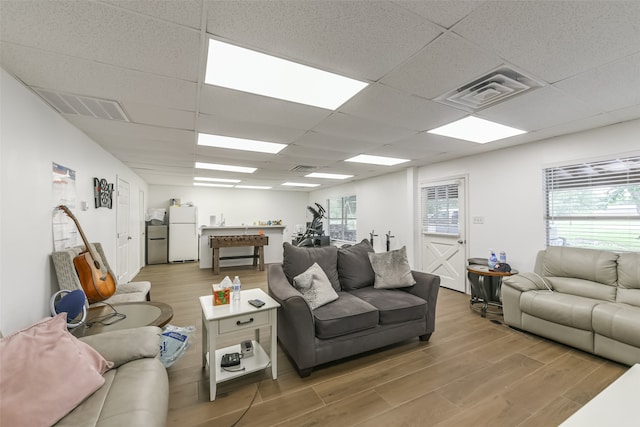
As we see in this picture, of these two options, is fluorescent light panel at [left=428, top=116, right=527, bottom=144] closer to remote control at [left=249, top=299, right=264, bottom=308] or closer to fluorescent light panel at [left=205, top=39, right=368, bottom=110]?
fluorescent light panel at [left=205, top=39, right=368, bottom=110]

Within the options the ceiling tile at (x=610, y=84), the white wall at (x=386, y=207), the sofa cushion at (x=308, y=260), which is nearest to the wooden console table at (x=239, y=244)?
the white wall at (x=386, y=207)

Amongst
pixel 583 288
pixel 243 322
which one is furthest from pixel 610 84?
pixel 243 322

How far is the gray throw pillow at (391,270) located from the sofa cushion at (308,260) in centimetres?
49

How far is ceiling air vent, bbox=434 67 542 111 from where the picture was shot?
1.91 meters

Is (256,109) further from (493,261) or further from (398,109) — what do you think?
(493,261)

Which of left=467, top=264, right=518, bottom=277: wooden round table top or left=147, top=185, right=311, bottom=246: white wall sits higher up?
→ left=147, top=185, right=311, bottom=246: white wall

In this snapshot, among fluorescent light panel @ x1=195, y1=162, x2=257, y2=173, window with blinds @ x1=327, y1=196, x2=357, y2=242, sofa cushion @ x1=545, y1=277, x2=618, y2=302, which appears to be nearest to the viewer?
sofa cushion @ x1=545, y1=277, x2=618, y2=302

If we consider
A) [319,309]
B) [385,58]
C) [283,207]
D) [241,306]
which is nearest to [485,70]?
[385,58]

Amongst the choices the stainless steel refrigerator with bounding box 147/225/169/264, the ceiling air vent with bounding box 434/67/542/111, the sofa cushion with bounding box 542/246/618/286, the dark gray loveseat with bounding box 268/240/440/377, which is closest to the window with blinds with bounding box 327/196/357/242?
the dark gray loveseat with bounding box 268/240/440/377

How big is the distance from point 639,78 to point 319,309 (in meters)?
3.12

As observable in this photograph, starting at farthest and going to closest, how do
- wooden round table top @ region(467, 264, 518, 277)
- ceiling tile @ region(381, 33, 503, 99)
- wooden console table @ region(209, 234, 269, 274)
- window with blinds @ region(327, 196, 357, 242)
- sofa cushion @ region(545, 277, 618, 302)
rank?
window with blinds @ region(327, 196, 357, 242) → wooden console table @ region(209, 234, 269, 274) → wooden round table top @ region(467, 264, 518, 277) → sofa cushion @ region(545, 277, 618, 302) → ceiling tile @ region(381, 33, 503, 99)

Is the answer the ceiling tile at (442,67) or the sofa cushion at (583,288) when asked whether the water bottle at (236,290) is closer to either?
the ceiling tile at (442,67)

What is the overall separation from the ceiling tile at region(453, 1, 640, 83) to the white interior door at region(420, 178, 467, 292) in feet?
9.69

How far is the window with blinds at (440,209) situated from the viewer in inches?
182
